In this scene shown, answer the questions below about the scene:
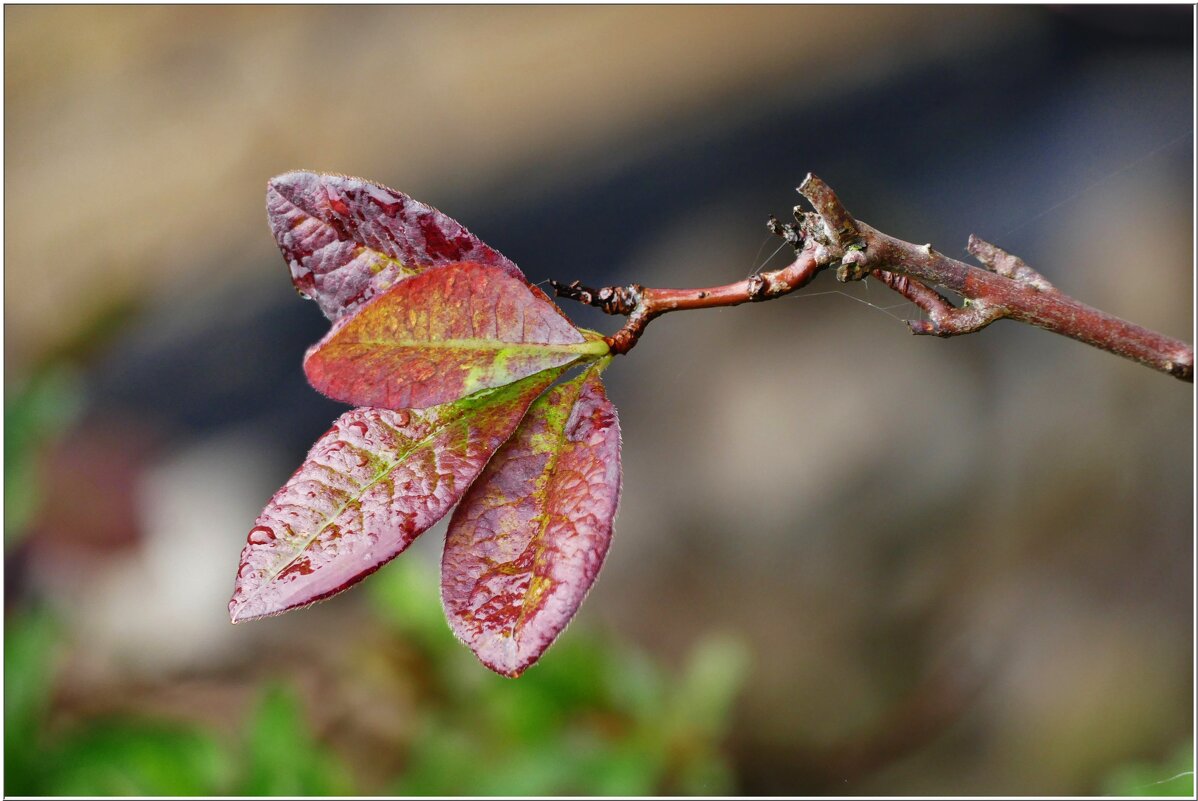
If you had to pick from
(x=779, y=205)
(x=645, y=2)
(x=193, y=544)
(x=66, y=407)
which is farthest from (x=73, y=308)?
(x=779, y=205)

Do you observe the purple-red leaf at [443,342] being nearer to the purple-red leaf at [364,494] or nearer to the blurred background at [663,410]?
the purple-red leaf at [364,494]

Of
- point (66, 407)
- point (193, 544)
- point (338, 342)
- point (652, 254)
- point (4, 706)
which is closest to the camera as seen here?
point (338, 342)

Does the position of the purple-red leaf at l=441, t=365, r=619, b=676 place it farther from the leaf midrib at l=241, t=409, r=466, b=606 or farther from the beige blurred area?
the beige blurred area

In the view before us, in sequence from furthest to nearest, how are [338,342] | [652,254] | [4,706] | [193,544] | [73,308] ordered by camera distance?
1. [73,308]
2. [652,254]
3. [193,544]
4. [4,706]
5. [338,342]

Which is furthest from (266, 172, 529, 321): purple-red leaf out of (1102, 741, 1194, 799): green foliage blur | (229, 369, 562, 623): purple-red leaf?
(1102, 741, 1194, 799): green foliage blur

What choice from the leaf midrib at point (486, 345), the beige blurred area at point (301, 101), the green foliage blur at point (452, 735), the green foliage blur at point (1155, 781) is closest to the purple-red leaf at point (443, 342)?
the leaf midrib at point (486, 345)

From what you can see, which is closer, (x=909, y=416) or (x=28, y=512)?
(x=28, y=512)

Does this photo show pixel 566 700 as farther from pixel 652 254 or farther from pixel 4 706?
pixel 652 254
